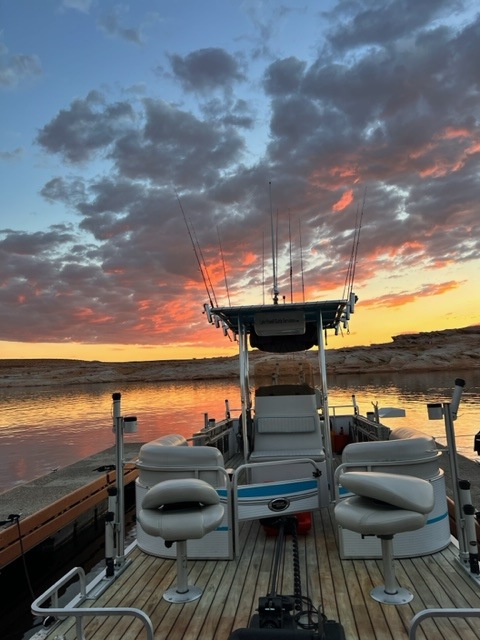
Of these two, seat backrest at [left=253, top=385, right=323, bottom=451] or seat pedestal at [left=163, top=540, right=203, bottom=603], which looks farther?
seat backrest at [left=253, top=385, right=323, bottom=451]

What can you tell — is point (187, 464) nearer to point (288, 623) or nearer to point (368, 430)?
point (288, 623)

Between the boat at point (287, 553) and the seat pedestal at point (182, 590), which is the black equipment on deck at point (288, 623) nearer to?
the boat at point (287, 553)

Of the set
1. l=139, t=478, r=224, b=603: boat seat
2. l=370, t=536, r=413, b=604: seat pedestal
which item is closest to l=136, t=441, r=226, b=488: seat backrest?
l=139, t=478, r=224, b=603: boat seat

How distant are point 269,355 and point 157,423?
24.9m

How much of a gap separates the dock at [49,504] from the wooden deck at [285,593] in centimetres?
177

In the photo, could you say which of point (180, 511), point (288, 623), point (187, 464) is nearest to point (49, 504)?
point (187, 464)

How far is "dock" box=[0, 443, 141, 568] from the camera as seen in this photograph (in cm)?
801

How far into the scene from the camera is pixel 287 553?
579 cm

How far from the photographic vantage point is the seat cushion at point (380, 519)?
374cm

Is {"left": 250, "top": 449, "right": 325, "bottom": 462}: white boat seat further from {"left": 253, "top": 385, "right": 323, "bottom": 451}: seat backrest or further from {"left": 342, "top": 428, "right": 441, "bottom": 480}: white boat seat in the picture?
{"left": 342, "top": 428, "right": 441, "bottom": 480}: white boat seat

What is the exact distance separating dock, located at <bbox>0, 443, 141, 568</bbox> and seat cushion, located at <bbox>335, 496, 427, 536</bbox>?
135 inches

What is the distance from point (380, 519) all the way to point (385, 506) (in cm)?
16

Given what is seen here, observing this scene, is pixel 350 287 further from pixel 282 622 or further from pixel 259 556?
pixel 282 622

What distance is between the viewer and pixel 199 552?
563 cm
